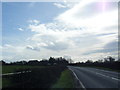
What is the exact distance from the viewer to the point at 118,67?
2239 inches

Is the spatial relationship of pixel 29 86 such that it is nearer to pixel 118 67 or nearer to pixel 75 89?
pixel 75 89

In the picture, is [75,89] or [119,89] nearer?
[119,89]

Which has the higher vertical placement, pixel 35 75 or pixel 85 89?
pixel 35 75

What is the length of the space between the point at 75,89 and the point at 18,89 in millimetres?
7573

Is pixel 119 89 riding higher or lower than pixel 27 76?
lower

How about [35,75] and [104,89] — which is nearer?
[35,75]

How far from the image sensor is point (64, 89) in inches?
678

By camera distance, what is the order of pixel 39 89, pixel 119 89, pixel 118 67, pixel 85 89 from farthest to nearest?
pixel 118 67, pixel 85 89, pixel 119 89, pixel 39 89

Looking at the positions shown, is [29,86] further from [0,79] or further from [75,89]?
[75,89]

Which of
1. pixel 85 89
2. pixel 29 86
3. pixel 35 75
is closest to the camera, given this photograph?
pixel 29 86

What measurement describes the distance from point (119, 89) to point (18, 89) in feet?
26.3

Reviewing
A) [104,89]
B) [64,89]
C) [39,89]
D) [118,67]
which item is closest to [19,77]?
[39,89]

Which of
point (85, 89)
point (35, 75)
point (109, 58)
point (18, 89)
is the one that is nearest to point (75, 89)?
point (85, 89)

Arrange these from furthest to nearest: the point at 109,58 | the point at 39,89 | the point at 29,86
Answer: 1. the point at 109,58
2. the point at 39,89
3. the point at 29,86
